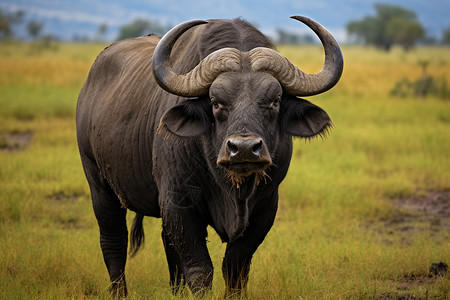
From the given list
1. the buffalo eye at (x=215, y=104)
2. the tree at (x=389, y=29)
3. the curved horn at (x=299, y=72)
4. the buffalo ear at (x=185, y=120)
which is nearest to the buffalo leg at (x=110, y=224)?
the buffalo ear at (x=185, y=120)

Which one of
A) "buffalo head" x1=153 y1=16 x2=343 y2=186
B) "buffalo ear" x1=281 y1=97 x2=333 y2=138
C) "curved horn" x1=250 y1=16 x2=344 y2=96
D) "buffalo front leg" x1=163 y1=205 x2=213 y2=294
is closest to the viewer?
"buffalo head" x1=153 y1=16 x2=343 y2=186

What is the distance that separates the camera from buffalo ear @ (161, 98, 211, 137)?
164 inches

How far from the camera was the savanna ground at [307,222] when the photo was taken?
529cm

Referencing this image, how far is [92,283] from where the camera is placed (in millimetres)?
5496

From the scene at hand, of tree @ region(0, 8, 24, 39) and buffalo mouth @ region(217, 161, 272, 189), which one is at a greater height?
tree @ region(0, 8, 24, 39)

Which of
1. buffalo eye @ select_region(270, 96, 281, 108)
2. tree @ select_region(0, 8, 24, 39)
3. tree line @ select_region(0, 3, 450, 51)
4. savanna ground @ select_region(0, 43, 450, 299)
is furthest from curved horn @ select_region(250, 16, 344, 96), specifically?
tree @ select_region(0, 8, 24, 39)

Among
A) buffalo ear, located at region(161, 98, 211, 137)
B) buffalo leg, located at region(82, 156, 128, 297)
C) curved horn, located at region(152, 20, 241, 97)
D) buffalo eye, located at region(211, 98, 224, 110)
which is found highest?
curved horn, located at region(152, 20, 241, 97)

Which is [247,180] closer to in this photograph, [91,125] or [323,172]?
[91,125]

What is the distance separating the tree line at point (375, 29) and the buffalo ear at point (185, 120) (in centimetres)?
5757

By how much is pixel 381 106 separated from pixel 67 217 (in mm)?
11337

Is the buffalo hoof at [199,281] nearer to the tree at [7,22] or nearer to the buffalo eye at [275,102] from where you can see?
the buffalo eye at [275,102]

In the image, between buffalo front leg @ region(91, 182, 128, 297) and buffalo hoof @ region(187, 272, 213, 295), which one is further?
buffalo front leg @ region(91, 182, 128, 297)

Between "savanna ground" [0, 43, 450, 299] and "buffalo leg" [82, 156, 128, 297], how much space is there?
19 cm

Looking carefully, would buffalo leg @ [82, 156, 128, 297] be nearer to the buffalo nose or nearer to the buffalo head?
the buffalo head
